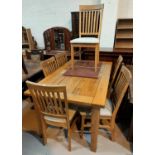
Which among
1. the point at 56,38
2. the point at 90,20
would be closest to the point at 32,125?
the point at 90,20

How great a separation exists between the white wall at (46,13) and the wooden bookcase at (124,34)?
3.29 feet

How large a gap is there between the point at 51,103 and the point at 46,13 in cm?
325

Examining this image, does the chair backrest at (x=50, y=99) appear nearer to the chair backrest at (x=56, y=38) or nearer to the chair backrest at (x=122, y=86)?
the chair backrest at (x=122, y=86)

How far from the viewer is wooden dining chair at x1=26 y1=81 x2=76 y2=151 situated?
1.24 meters

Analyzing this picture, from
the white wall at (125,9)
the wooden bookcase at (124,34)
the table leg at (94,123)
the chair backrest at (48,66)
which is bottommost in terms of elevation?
the table leg at (94,123)

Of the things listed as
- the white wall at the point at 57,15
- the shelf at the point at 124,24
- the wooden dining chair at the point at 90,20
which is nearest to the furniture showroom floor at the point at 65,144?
the wooden dining chair at the point at 90,20

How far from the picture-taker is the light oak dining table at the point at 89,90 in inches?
54.3

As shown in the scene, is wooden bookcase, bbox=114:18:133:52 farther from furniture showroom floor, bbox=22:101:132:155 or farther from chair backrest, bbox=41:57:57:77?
furniture showroom floor, bbox=22:101:132:155

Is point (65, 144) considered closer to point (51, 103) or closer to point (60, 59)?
point (51, 103)

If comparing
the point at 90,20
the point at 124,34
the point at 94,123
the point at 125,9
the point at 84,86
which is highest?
the point at 125,9

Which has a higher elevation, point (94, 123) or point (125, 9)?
point (125, 9)

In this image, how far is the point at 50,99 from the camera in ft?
4.33
